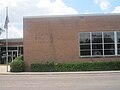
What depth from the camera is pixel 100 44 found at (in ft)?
126

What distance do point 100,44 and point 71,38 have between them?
10.9 feet

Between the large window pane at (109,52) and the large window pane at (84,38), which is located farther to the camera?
the large window pane at (84,38)

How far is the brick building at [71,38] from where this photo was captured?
38.4 m

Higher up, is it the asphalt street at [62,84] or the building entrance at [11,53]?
the building entrance at [11,53]

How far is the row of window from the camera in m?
38.3

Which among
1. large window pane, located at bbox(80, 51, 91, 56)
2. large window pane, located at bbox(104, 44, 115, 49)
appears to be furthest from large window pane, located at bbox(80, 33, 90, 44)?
large window pane, located at bbox(104, 44, 115, 49)

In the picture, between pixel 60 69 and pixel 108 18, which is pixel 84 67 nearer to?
pixel 60 69

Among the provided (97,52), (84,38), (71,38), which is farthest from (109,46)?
(71,38)

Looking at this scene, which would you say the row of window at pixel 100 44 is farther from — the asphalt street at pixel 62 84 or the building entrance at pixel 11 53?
the building entrance at pixel 11 53

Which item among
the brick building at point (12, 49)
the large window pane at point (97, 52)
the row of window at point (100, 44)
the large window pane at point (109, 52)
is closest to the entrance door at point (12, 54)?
the brick building at point (12, 49)

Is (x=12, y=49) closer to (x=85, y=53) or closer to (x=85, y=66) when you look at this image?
(x=85, y=53)

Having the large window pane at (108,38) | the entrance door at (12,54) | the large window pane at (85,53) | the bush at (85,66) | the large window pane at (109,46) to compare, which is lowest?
the bush at (85,66)

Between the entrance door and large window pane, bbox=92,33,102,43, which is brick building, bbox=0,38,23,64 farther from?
large window pane, bbox=92,33,102,43

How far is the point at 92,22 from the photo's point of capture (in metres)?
38.4
